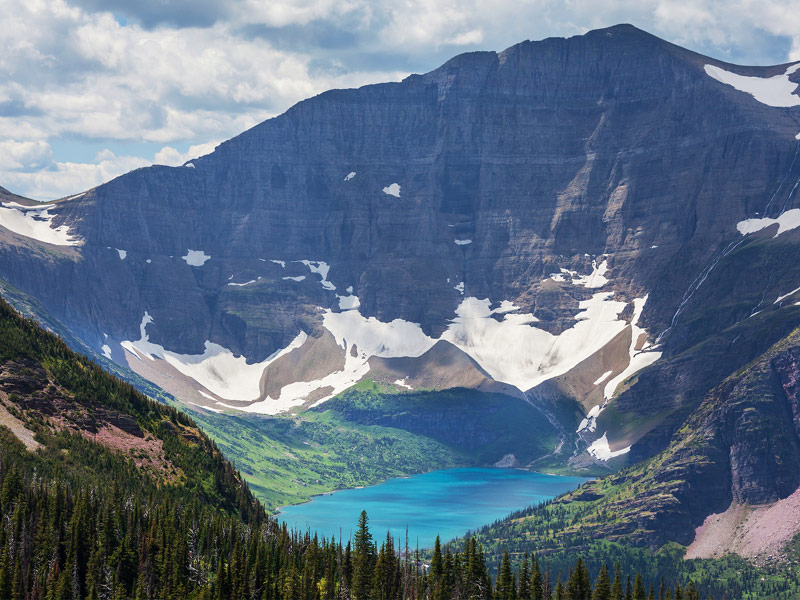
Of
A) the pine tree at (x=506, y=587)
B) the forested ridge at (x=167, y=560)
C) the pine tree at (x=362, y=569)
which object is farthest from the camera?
the pine tree at (x=362, y=569)

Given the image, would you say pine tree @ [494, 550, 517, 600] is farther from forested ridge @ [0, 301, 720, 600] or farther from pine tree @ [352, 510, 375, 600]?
pine tree @ [352, 510, 375, 600]

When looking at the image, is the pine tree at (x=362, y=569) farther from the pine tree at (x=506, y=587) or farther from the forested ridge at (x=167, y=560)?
the pine tree at (x=506, y=587)

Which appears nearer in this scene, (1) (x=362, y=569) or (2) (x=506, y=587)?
(2) (x=506, y=587)

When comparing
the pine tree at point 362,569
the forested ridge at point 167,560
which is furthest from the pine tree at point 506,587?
the pine tree at point 362,569

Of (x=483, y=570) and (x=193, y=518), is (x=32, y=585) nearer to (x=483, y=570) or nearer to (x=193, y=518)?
(x=193, y=518)

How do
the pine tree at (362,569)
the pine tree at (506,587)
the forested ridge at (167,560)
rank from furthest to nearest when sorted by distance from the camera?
the pine tree at (362,569), the pine tree at (506,587), the forested ridge at (167,560)

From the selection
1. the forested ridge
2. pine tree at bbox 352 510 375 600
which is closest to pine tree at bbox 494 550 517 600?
the forested ridge

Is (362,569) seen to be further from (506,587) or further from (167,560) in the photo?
(167,560)

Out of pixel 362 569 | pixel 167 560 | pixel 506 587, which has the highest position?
pixel 362 569

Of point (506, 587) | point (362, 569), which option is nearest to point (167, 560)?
point (362, 569)

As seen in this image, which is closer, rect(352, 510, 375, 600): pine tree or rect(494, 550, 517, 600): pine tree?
rect(494, 550, 517, 600): pine tree

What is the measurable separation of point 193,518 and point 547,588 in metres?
53.6

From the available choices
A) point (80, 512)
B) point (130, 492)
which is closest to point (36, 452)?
point (130, 492)

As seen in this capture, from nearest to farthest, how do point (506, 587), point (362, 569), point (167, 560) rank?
point (167, 560)
point (506, 587)
point (362, 569)
